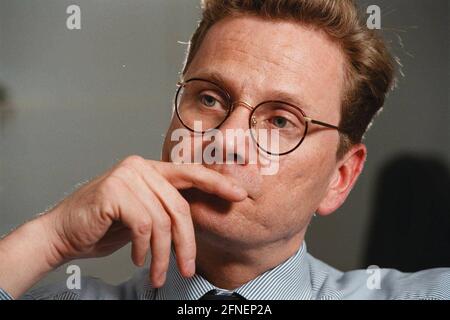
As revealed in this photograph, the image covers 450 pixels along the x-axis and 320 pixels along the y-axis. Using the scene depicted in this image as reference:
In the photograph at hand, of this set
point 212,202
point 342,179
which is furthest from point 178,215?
point 342,179

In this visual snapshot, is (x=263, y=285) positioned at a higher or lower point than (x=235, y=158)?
lower

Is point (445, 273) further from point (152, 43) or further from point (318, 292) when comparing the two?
point (152, 43)

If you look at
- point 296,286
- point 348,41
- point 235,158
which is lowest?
point 296,286

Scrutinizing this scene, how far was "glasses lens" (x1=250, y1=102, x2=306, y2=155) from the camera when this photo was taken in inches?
55.5

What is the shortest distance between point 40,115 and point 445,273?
1.48m

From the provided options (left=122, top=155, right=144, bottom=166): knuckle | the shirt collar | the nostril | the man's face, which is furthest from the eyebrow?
the shirt collar

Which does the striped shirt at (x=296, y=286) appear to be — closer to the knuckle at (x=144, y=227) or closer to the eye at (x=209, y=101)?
the knuckle at (x=144, y=227)

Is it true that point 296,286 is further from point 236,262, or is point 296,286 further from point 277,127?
point 277,127

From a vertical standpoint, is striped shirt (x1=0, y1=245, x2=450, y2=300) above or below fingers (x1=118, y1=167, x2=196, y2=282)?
below

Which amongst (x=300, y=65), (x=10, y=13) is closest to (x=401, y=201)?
(x=300, y=65)

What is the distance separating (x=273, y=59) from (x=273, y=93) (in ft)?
0.30

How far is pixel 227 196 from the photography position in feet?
4.15

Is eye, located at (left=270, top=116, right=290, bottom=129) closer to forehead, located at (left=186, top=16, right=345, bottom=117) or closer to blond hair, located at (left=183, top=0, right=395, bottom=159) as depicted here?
forehead, located at (left=186, top=16, right=345, bottom=117)

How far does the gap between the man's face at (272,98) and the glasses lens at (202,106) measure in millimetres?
24
